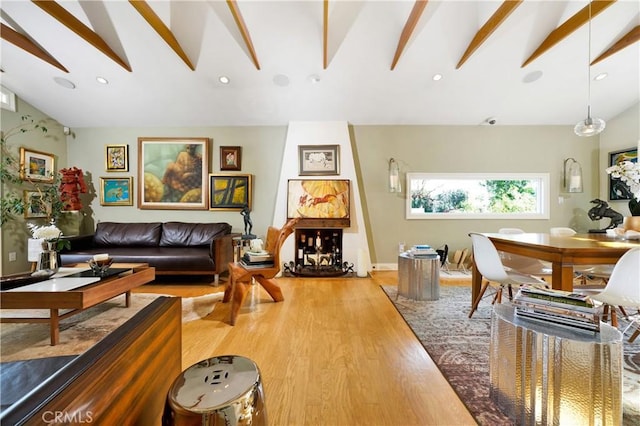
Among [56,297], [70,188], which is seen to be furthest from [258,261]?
[70,188]

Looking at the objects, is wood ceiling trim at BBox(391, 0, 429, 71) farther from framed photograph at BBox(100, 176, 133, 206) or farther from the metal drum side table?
framed photograph at BBox(100, 176, 133, 206)

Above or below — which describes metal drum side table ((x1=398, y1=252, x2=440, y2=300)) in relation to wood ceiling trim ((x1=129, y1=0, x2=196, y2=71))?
below

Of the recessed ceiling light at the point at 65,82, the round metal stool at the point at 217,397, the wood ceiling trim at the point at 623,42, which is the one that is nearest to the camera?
the round metal stool at the point at 217,397

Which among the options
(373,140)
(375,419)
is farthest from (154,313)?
(373,140)

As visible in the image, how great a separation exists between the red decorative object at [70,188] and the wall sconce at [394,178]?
5.06 m

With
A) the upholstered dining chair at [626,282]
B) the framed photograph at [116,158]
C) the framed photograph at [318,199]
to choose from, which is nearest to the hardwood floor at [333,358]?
the upholstered dining chair at [626,282]

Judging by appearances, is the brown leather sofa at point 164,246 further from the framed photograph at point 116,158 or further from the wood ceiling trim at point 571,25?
the wood ceiling trim at point 571,25

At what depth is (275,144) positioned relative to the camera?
4414 mm

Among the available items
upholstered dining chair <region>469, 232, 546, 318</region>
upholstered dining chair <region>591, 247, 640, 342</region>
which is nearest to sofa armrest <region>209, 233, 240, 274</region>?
upholstered dining chair <region>469, 232, 546, 318</region>

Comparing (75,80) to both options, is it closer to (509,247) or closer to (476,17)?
(476,17)

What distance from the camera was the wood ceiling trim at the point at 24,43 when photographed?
278 centimetres

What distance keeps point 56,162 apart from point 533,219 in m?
8.22

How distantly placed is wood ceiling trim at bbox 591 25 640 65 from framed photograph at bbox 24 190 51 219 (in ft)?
26.4

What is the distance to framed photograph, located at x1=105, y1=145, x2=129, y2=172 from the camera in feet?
14.4
